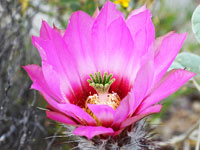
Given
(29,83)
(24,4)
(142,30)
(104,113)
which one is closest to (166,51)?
(142,30)

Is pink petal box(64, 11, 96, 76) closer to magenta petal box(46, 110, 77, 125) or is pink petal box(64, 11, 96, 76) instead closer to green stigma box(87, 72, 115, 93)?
green stigma box(87, 72, 115, 93)

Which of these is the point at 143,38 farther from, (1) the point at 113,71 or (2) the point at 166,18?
(2) the point at 166,18

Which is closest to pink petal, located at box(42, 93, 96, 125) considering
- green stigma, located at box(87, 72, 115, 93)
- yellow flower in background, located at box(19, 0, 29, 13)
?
green stigma, located at box(87, 72, 115, 93)

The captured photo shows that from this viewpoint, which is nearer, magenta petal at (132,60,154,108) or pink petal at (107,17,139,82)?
magenta petal at (132,60,154,108)

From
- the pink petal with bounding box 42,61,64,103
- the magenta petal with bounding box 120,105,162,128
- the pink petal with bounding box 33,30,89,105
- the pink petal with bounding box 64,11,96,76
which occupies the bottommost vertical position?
the magenta petal with bounding box 120,105,162,128

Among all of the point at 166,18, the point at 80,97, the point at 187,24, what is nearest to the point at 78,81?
the point at 80,97

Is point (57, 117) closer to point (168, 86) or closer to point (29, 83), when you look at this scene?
point (168, 86)
